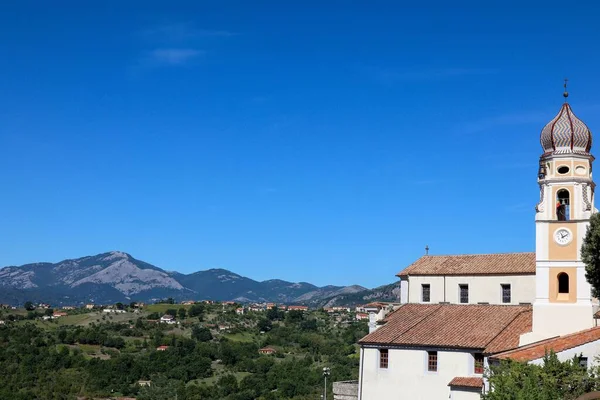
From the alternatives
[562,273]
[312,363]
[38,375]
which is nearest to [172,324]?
[312,363]

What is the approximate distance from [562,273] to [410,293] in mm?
12858

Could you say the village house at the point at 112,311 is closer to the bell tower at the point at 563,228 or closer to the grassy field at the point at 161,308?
the grassy field at the point at 161,308

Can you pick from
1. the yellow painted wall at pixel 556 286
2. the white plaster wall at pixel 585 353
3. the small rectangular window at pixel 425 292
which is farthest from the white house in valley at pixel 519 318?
the small rectangular window at pixel 425 292

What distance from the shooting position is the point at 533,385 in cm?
2928

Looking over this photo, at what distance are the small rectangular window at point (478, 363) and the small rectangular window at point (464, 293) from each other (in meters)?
8.17

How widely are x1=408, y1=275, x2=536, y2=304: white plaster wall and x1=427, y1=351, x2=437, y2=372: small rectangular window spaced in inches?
273

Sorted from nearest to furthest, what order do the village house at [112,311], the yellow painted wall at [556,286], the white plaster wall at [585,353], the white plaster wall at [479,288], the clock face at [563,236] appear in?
1. the white plaster wall at [585,353]
2. the yellow painted wall at [556,286]
3. the clock face at [563,236]
4. the white plaster wall at [479,288]
5. the village house at [112,311]

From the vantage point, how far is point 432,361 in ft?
133

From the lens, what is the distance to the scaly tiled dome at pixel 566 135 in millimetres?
38844

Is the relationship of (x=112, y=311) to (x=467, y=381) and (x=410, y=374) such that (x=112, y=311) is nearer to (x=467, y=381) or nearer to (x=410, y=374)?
(x=410, y=374)

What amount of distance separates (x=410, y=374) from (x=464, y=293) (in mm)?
8353

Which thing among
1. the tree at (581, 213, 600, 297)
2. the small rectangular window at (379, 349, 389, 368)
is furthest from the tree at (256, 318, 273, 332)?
the tree at (581, 213, 600, 297)

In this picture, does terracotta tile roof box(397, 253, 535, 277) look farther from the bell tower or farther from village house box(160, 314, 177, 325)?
village house box(160, 314, 177, 325)

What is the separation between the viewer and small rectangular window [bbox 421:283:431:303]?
48.9 meters
